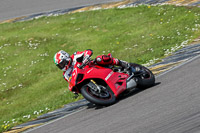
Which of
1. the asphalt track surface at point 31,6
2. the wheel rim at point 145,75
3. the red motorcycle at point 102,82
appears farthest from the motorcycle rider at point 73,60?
the asphalt track surface at point 31,6

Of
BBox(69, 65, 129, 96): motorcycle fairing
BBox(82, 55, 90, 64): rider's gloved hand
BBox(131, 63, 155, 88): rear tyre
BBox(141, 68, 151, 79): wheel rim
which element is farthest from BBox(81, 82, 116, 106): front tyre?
BBox(141, 68, 151, 79): wheel rim

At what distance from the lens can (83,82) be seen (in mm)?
8844

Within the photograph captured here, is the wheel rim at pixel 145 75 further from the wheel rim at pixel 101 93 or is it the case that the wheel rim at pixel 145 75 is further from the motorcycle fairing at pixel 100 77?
the wheel rim at pixel 101 93

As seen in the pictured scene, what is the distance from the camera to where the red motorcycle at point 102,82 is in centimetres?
862

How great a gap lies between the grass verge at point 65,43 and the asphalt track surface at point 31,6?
118 centimetres

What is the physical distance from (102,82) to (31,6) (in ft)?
54.5

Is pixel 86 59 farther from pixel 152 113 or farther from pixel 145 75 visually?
pixel 152 113

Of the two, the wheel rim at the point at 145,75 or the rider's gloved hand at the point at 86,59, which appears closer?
the rider's gloved hand at the point at 86,59

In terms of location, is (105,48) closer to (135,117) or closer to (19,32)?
(19,32)

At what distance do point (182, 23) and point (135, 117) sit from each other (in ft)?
33.1

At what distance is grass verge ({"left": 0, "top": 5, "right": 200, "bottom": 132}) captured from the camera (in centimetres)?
1338

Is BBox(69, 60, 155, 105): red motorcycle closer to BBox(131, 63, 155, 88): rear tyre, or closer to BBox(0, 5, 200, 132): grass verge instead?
BBox(131, 63, 155, 88): rear tyre

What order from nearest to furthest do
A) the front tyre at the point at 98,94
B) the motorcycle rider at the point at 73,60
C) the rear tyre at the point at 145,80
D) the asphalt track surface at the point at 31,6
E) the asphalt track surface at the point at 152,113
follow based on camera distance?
the asphalt track surface at the point at 152,113
the front tyre at the point at 98,94
the motorcycle rider at the point at 73,60
the rear tyre at the point at 145,80
the asphalt track surface at the point at 31,6

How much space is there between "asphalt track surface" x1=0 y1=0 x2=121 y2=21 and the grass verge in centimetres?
118
